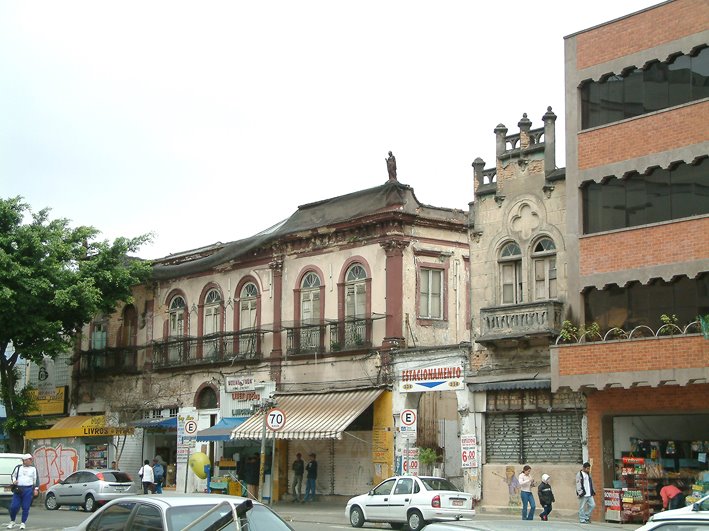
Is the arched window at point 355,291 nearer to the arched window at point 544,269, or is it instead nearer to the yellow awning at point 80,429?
the arched window at point 544,269

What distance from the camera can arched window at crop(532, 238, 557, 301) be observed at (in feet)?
104

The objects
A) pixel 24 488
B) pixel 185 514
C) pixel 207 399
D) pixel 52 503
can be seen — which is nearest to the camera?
pixel 185 514

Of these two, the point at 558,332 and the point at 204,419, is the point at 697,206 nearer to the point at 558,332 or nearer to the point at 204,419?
the point at 558,332

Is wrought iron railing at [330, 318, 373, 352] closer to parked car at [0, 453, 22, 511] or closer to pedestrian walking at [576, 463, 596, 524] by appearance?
pedestrian walking at [576, 463, 596, 524]

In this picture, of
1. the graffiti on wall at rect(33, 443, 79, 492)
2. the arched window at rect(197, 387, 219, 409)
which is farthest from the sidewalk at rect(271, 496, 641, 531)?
the graffiti on wall at rect(33, 443, 79, 492)

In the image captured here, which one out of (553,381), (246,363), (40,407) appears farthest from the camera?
(40,407)

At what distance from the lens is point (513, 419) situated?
1276 inches

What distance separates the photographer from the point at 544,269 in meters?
32.1

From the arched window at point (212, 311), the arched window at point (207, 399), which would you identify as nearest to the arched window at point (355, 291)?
the arched window at point (212, 311)

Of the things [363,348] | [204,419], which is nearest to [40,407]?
[204,419]

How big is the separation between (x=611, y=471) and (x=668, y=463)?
62.1 inches

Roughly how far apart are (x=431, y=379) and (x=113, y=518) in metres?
22.9

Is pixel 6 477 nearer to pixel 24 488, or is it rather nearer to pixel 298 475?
pixel 24 488

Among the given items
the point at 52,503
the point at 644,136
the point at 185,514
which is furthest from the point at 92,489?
the point at 185,514
